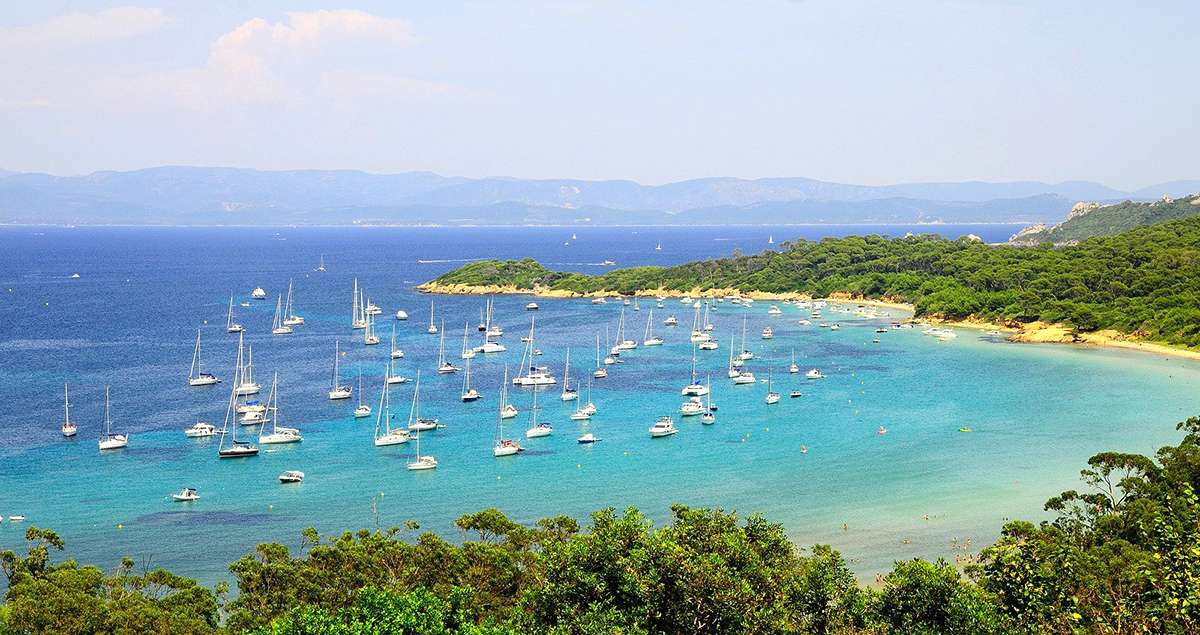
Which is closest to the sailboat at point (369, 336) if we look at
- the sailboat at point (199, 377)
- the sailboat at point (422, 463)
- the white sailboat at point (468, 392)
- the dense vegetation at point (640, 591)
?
the sailboat at point (199, 377)

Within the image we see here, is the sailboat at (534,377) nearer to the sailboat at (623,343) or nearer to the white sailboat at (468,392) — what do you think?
the white sailboat at (468,392)

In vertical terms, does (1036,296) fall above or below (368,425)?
above

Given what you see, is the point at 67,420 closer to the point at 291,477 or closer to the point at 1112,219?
the point at 291,477

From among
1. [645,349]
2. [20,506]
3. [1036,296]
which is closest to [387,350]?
[645,349]

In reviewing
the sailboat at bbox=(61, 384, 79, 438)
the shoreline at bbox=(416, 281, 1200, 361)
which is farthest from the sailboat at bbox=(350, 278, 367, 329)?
the sailboat at bbox=(61, 384, 79, 438)

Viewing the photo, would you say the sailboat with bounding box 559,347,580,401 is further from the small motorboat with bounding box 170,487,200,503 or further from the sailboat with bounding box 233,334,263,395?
the small motorboat with bounding box 170,487,200,503

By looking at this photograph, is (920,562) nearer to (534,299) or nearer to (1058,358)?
(1058,358)
